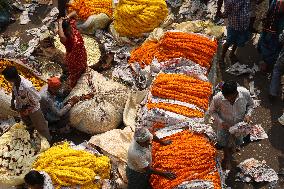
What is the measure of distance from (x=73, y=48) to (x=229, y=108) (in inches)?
101

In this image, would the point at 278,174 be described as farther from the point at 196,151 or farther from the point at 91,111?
the point at 91,111

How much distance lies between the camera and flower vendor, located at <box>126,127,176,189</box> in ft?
16.2

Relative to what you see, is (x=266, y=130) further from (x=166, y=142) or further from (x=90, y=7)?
(x=90, y=7)

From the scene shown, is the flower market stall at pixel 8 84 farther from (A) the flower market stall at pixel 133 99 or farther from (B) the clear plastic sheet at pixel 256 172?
(B) the clear plastic sheet at pixel 256 172

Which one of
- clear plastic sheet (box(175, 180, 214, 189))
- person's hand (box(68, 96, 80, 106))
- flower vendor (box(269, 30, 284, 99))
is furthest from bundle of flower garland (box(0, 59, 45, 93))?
flower vendor (box(269, 30, 284, 99))

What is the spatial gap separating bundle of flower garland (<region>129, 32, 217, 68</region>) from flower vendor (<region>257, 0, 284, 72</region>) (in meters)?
0.91

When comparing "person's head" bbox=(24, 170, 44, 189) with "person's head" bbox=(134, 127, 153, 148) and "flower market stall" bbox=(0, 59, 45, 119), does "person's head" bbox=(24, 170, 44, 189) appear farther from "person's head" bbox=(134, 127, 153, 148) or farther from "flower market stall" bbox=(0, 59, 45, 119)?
"flower market stall" bbox=(0, 59, 45, 119)

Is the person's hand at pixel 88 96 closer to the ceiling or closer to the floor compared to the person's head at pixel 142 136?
closer to the floor

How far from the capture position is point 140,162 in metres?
5.12

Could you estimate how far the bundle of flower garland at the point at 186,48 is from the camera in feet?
22.2

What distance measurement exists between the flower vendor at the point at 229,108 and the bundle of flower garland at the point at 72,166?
1519mm

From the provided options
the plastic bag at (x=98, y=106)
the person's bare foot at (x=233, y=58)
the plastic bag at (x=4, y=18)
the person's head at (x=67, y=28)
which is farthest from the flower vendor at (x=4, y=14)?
the person's bare foot at (x=233, y=58)

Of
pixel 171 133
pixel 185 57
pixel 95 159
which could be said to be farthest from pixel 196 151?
pixel 185 57

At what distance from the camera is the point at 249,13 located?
7.23m
